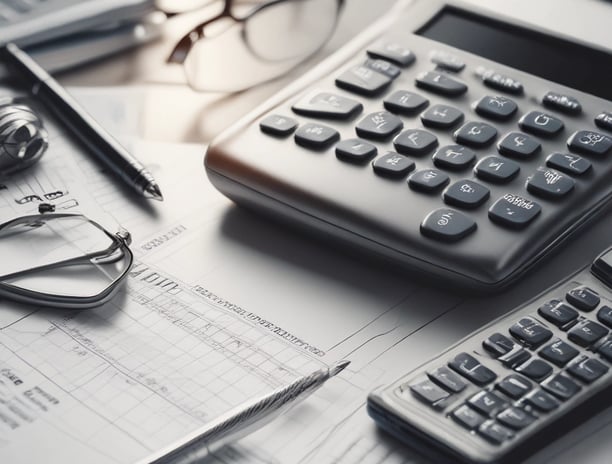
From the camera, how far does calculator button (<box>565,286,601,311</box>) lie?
16.7 inches

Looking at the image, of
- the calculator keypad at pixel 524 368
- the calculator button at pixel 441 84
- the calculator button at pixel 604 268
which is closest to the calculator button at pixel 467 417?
the calculator keypad at pixel 524 368

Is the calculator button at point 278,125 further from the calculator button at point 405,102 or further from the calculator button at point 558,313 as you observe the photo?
the calculator button at point 558,313

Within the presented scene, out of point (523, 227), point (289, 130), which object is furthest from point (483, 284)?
point (289, 130)

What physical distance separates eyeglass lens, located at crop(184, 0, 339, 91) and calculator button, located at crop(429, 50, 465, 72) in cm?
14

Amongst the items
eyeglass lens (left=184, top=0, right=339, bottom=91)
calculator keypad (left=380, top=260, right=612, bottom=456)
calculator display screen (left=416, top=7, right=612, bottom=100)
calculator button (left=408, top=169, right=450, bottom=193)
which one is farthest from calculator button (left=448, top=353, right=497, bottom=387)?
eyeglass lens (left=184, top=0, right=339, bottom=91)

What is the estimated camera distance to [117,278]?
0.47 metres

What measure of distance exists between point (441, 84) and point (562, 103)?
0.07 m

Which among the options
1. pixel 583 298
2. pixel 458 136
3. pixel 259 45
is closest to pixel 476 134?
pixel 458 136

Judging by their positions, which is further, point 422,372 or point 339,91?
point 339,91

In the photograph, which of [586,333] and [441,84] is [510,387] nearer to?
[586,333]

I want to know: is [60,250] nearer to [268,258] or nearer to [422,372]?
[268,258]

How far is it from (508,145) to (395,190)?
7 centimetres

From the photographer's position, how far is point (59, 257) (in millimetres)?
498

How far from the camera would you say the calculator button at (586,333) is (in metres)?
0.40
